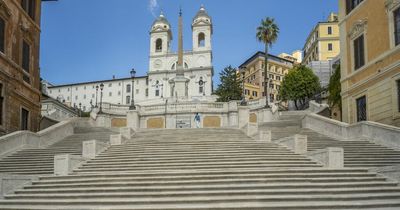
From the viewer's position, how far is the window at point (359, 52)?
29759 mm

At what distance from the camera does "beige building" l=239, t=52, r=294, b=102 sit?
124412mm

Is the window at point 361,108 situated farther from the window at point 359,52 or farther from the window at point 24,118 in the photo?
the window at point 24,118

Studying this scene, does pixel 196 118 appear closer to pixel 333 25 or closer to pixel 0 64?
pixel 0 64

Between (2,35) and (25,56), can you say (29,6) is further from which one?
(2,35)

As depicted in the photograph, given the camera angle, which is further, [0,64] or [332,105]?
[332,105]

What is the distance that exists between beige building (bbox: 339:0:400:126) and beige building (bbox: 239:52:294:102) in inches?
3523

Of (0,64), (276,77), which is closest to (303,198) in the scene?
(0,64)

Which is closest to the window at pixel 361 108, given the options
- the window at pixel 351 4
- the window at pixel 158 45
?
the window at pixel 351 4

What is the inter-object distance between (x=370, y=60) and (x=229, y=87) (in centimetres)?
6291

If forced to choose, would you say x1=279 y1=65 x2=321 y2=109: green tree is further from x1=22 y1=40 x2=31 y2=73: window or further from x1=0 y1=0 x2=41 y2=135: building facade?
x1=22 y1=40 x2=31 y2=73: window

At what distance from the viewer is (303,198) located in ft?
47.1

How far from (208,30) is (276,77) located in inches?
1050

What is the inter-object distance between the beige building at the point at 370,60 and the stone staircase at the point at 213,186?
8.84 m

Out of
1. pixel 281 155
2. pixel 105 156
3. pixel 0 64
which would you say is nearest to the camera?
pixel 281 155
